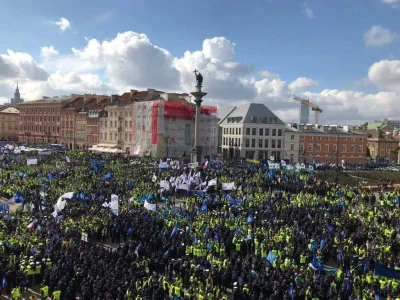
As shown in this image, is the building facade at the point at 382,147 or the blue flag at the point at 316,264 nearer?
the blue flag at the point at 316,264

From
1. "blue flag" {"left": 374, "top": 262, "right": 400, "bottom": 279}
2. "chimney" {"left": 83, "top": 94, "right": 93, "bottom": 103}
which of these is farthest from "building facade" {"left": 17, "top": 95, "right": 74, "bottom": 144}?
"blue flag" {"left": 374, "top": 262, "right": 400, "bottom": 279}

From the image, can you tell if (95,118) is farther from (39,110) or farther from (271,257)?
(271,257)

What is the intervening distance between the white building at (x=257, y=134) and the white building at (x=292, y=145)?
28.0 inches

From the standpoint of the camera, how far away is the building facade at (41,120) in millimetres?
93500

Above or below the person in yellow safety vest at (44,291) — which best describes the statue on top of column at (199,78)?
above

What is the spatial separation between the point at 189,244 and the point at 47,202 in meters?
11.6

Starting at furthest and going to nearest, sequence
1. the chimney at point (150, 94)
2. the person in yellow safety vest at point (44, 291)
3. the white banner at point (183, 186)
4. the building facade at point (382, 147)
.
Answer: the building facade at point (382, 147), the chimney at point (150, 94), the white banner at point (183, 186), the person in yellow safety vest at point (44, 291)

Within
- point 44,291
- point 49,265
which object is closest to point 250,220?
point 49,265

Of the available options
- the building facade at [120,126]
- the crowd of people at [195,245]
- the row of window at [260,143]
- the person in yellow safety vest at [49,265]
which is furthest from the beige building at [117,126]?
the person in yellow safety vest at [49,265]

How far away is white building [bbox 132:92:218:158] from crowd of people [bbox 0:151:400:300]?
32669mm

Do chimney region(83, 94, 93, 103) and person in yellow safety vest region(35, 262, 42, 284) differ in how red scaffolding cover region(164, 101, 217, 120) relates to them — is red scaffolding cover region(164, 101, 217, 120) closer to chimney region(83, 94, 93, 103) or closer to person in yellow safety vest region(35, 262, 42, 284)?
chimney region(83, 94, 93, 103)

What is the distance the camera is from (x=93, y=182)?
33.0 m

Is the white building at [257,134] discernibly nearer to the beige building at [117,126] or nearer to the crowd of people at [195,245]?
the beige building at [117,126]

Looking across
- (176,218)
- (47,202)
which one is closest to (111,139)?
(47,202)
